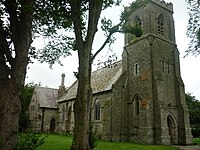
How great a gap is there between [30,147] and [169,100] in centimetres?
2037

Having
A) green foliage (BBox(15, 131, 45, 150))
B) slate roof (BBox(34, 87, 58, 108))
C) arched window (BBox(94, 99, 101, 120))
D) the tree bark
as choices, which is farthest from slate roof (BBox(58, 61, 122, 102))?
green foliage (BBox(15, 131, 45, 150))

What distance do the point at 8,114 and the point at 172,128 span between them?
70.3 feet

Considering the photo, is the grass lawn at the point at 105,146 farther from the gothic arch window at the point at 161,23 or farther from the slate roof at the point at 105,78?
the gothic arch window at the point at 161,23

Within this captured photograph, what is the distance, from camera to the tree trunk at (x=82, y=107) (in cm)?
1099

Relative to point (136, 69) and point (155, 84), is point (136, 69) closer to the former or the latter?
point (136, 69)

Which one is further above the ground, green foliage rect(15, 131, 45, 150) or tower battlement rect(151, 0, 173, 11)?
tower battlement rect(151, 0, 173, 11)

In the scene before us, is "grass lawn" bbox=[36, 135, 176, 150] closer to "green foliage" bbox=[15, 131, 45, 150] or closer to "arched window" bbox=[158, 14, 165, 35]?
"green foliage" bbox=[15, 131, 45, 150]

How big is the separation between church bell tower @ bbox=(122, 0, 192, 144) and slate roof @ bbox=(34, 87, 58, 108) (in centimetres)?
1826

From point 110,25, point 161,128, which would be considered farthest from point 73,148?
point 161,128

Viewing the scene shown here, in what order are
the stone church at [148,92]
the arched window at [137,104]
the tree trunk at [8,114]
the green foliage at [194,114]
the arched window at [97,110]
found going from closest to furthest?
the tree trunk at [8,114], the stone church at [148,92], the arched window at [137,104], the arched window at [97,110], the green foliage at [194,114]

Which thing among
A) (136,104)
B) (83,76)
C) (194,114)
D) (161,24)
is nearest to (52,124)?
(136,104)

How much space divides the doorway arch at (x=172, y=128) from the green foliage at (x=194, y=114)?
16774 millimetres

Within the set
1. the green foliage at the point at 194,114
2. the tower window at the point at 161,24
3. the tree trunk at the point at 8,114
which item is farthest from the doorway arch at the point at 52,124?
the tree trunk at the point at 8,114

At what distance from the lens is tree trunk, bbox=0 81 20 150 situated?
786 centimetres
